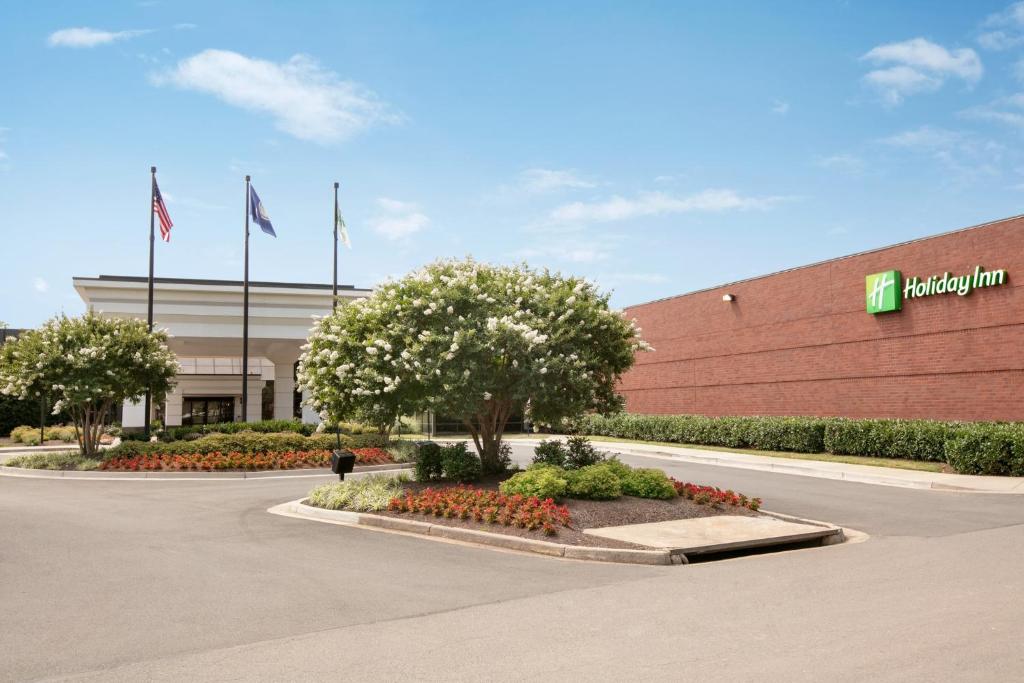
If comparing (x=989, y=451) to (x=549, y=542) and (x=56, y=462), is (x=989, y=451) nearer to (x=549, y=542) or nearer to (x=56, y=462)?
(x=549, y=542)

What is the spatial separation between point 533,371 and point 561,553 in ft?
15.0

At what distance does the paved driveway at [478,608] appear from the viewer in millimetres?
6078

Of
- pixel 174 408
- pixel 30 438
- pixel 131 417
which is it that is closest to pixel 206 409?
pixel 174 408

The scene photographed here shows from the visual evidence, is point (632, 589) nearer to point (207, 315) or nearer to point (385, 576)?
point (385, 576)

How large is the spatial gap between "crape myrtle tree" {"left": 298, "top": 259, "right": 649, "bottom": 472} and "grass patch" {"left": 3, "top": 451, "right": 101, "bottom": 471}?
10578mm

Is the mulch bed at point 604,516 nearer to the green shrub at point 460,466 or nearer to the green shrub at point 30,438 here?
the green shrub at point 460,466

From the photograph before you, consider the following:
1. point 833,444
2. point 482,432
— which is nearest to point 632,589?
point 482,432

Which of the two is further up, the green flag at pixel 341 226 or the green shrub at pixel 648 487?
the green flag at pixel 341 226

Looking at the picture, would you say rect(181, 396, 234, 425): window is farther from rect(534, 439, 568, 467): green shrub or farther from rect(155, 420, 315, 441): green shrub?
rect(534, 439, 568, 467): green shrub

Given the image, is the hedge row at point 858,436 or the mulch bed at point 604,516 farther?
the hedge row at point 858,436

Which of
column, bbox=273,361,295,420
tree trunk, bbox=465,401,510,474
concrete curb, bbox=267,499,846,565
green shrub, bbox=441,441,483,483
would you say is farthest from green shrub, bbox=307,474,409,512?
column, bbox=273,361,295,420

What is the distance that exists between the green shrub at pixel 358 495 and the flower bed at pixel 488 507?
13.3 inches

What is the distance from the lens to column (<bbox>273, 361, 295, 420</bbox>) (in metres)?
45.1

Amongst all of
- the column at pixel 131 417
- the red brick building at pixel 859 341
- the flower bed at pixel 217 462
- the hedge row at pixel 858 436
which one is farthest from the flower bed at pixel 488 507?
the column at pixel 131 417
